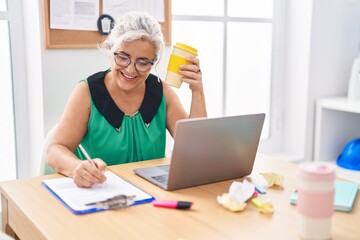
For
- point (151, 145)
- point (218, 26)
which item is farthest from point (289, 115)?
point (151, 145)

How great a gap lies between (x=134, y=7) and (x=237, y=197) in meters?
1.32

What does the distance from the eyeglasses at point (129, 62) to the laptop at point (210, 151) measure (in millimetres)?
414

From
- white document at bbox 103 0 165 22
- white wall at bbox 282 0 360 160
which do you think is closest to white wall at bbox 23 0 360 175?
white wall at bbox 282 0 360 160

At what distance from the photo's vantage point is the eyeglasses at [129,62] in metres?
1.63

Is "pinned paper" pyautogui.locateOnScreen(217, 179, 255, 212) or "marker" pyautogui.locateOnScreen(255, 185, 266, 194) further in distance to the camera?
"marker" pyautogui.locateOnScreen(255, 185, 266, 194)

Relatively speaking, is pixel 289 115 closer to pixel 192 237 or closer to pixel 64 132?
pixel 64 132

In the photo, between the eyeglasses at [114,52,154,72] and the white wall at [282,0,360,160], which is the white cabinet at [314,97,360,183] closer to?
the white wall at [282,0,360,160]

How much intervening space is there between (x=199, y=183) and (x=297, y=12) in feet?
6.31

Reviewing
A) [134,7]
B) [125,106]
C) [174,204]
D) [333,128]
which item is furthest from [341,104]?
[174,204]

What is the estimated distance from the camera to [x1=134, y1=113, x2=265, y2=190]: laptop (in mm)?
1207

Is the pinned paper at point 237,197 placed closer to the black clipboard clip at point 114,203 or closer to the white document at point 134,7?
the black clipboard clip at point 114,203

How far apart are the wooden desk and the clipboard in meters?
0.02

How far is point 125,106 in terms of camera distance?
1764 mm

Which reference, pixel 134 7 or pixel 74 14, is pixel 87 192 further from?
pixel 134 7
